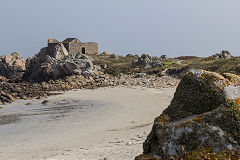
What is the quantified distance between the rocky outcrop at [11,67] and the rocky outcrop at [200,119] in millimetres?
58103

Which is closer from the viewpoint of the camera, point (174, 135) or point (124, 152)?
point (174, 135)

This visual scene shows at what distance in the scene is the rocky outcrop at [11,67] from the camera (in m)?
60.5

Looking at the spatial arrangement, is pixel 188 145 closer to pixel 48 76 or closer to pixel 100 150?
pixel 100 150

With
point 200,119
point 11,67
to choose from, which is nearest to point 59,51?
point 11,67

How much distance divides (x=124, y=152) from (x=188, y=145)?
14.9 feet

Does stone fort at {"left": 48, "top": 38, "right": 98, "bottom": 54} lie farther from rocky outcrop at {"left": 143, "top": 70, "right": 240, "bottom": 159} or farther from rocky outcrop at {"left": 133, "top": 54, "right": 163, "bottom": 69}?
rocky outcrop at {"left": 143, "top": 70, "right": 240, "bottom": 159}

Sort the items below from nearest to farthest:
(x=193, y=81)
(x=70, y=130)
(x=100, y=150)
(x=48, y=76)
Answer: (x=193, y=81)
(x=100, y=150)
(x=70, y=130)
(x=48, y=76)

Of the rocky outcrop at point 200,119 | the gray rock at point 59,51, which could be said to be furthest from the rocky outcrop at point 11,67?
the rocky outcrop at point 200,119

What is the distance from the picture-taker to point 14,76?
59188 millimetres

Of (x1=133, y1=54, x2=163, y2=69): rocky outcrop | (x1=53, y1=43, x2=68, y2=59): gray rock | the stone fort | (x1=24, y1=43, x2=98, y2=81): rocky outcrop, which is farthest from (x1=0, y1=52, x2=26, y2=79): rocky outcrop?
(x1=133, y1=54, x2=163, y2=69): rocky outcrop

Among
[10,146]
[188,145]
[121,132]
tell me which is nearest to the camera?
[188,145]

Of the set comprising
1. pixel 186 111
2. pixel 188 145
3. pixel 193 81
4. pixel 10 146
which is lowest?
pixel 10 146

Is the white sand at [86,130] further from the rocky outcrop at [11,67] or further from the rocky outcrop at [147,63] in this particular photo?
the rocky outcrop at [11,67]

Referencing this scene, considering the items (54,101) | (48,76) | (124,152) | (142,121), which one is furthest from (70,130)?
(48,76)
